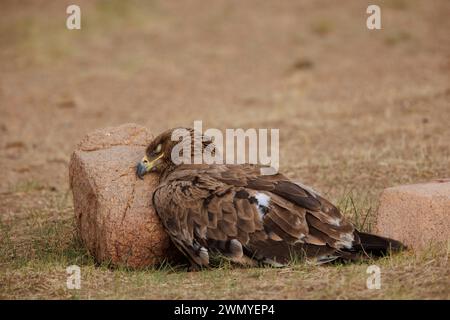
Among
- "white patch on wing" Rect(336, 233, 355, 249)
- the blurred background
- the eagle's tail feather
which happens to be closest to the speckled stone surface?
"white patch on wing" Rect(336, 233, 355, 249)

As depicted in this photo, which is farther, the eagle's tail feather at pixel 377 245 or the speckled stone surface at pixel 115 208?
Result: the speckled stone surface at pixel 115 208

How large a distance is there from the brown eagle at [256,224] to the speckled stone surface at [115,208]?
20cm

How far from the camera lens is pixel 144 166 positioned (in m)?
6.05

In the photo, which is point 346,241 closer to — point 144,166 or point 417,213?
point 417,213

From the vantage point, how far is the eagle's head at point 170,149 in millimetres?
6098

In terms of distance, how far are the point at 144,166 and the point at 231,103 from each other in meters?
7.45

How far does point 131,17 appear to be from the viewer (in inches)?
722

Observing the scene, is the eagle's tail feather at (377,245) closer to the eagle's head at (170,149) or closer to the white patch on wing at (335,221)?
the white patch on wing at (335,221)

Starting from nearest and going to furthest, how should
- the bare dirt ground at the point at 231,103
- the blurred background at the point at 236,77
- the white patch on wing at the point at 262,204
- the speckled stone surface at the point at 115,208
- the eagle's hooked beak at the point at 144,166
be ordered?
1. the bare dirt ground at the point at 231,103
2. the white patch on wing at the point at 262,204
3. the speckled stone surface at the point at 115,208
4. the eagle's hooked beak at the point at 144,166
5. the blurred background at the point at 236,77

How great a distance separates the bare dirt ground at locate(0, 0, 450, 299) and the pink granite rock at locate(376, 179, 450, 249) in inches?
7.6

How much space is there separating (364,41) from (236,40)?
265 cm

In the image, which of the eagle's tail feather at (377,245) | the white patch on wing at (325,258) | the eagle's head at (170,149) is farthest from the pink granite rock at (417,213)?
the eagle's head at (170,149)

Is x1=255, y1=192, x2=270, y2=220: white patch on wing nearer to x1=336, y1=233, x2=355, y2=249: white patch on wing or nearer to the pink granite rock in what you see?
x1=336, y1=233, x2=355, y2=249: white patch on wing

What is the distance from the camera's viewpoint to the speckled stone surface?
5.85 meters
